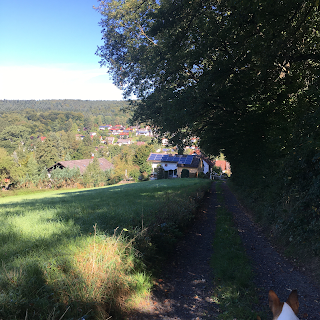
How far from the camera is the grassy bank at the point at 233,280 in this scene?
425 centimetres

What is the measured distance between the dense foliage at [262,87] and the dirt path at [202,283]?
0.88m

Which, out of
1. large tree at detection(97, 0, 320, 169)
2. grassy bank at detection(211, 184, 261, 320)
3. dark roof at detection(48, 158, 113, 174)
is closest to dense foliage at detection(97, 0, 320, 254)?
large tree at detection(97, 0, 320, 169)

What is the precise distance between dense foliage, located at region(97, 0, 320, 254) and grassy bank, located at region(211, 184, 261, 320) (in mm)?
1567

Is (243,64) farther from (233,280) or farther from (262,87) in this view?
(233,280)

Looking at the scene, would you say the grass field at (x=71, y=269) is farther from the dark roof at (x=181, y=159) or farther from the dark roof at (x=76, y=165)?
the dark roof at (x=181, y=159)

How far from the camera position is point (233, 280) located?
5312 millimetres

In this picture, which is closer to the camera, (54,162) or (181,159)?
(54,162)

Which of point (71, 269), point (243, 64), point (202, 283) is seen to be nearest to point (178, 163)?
point (243, 64)

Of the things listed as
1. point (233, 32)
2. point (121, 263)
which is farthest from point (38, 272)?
point (233, 32)

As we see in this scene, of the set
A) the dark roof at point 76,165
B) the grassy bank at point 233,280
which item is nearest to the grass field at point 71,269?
the grassy bank at point 233,280

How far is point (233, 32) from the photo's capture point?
8141 mm

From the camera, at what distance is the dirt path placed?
4.31 m

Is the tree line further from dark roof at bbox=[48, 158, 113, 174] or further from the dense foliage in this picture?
the dense foliage

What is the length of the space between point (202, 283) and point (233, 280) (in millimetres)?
698
